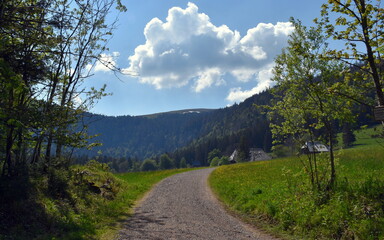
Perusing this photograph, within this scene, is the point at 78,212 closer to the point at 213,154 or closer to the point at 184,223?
the point at 184,223

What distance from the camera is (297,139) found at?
39.7 feet

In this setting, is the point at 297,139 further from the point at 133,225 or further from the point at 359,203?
the point at 133,225

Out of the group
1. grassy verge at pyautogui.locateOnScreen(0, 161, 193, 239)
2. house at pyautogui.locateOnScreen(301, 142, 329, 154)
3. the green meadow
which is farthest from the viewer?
house at pyautogui.locateOnScreen(301, 142, 329, 154)

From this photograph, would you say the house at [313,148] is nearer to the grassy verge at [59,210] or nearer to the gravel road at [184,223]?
the gravel road at [184,223]

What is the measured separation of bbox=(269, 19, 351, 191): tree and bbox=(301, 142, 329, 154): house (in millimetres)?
183

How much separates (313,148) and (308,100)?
6.51 feet

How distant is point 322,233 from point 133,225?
6715 mm

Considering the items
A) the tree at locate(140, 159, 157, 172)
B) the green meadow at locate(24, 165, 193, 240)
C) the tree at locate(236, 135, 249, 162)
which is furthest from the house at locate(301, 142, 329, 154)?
the tree at locate(140, 159, 157, 172)

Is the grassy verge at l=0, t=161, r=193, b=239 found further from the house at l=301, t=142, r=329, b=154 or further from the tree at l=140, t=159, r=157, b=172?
the tree at l=140, t=159, r=157, b=172

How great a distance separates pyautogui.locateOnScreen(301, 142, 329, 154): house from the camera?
36.8 ft

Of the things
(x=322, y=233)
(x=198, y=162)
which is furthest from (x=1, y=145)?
(x=198, y=162)

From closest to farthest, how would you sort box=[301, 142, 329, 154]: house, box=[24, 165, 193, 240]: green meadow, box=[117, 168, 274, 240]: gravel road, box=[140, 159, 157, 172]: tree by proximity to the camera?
box=[24, 165, 193, 240]: green meadow → box=[117, 168, 274, 240]: gravel road → box=[301, 142, 329, 154]: house → box=[140, 159, 157, 172]: tree

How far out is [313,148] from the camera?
11.4 metres

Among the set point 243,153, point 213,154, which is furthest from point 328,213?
point 213,154
